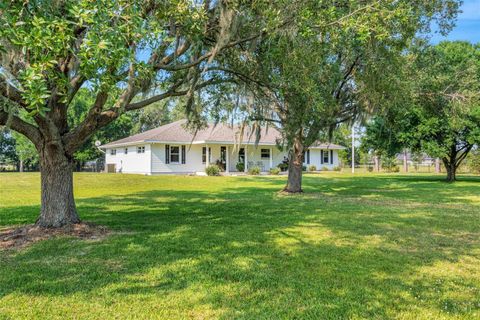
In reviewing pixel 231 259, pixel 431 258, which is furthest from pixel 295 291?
pixel 431 258

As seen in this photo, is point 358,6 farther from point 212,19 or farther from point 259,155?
point 259,155

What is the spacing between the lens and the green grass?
353cm

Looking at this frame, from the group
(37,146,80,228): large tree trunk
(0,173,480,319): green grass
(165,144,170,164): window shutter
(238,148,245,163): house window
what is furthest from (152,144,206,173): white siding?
(37,146,80,228): large tree trunk

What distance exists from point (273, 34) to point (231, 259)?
11.9 ft

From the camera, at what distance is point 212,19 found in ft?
22.4

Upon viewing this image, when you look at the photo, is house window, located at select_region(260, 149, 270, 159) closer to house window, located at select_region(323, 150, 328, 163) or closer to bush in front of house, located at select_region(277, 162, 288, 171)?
bush in front of house, located at select_region(277, 162, 288, 171)

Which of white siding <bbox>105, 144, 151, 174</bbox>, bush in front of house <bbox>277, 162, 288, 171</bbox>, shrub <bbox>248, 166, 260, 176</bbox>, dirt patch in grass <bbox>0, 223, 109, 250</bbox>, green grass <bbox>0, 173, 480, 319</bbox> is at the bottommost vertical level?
green grass <bbox>0, 173, 480, 319</bbox>

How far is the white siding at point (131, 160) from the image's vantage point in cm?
2645

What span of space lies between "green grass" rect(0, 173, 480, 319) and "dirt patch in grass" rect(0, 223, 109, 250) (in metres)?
0.30

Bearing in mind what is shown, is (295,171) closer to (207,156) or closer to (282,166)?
(207,156)

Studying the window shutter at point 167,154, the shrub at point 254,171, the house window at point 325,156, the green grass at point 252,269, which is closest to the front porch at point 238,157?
the shrub at point 254,171

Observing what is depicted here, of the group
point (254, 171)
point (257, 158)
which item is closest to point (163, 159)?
point (254, 171)

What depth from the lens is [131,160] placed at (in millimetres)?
28703

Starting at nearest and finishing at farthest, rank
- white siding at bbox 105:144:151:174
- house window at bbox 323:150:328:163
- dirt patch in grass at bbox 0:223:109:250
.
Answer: dirt patch in grass at bbox 0:223:109:250 < white siding at bbox 105:144:151:174 < house window at bbox 323:150:328:163
